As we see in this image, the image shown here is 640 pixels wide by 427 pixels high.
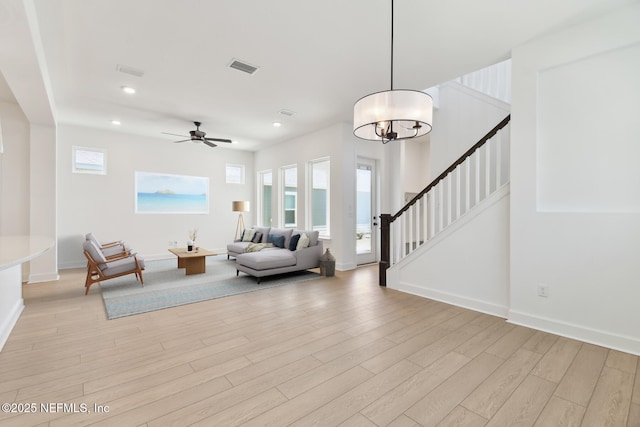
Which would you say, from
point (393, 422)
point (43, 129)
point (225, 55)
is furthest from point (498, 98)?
point (43, 129)

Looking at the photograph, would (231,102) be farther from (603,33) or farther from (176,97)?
(603,33)

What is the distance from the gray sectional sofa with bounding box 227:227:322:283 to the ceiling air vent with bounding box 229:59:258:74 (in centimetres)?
285

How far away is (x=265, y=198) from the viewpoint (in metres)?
8.64

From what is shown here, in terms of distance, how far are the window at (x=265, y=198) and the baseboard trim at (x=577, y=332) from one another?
646 cm

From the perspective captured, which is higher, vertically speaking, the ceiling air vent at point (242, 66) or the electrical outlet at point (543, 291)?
the ceiling air vent at point (242, 66)

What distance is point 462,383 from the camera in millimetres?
2076

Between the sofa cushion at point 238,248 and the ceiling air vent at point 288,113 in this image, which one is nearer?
the ceiling air vent at point 288,113

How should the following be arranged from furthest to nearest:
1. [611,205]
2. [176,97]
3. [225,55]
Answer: [176,97] < [225,55] < [611,205]

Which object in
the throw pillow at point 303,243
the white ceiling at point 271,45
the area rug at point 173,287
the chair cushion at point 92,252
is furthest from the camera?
the throw pillow at point 303,243

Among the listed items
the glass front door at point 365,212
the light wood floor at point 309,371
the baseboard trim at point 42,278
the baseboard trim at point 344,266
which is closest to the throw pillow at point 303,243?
the baseboard trim at point 344,266

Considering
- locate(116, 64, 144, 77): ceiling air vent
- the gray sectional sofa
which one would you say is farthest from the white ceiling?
the gray sectional sofa

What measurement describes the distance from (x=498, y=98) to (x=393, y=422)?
541 centimetres

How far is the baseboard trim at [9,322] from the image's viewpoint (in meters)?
2.69

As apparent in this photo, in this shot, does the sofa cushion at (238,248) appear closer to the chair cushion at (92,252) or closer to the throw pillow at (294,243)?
the throw pillow at (294,243)
